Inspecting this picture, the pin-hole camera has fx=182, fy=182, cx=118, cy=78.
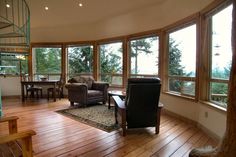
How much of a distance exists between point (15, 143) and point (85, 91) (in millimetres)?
3037

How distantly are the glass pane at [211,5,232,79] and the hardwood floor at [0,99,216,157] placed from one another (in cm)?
113

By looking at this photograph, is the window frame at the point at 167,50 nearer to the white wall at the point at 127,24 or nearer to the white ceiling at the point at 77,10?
the white wall at the point at 127,24

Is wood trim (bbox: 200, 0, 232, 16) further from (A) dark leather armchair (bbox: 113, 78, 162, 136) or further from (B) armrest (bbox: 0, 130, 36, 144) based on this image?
(B) armrest (bbox: 0, 130, 36, 144)

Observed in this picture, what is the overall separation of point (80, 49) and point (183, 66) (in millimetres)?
4158

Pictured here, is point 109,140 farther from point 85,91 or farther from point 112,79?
point 112,79

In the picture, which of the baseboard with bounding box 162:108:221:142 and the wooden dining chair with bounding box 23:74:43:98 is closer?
the baseboard with bounding box 162:108:221:142

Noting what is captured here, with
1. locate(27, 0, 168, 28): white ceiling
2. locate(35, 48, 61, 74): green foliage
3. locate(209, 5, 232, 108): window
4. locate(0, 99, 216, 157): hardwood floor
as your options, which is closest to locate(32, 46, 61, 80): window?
locate(35, 48, 61, 74): green foliage

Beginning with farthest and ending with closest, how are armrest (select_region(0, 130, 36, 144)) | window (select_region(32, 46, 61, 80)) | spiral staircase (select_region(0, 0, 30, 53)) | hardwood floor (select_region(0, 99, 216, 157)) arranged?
1. window (select_region(32, 46, 61, 80))
2. spiral staircase (select_region(0, 0, 30, 53))
3. hardwood floor (select_region(0, 99, 216, 157))
4. armrest (select_region(0, 130, 36, 144))

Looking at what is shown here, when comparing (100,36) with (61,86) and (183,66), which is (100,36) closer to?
(61,86)

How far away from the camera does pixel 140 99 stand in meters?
2.96

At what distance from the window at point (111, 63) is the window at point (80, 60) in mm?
495

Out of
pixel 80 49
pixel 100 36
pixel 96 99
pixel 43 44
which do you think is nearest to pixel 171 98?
pixel 96 99

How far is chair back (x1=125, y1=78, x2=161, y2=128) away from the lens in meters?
2.92

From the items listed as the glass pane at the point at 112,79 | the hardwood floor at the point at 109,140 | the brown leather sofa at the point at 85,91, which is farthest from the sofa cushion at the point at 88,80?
the hardwood floor at the point at 109,140
